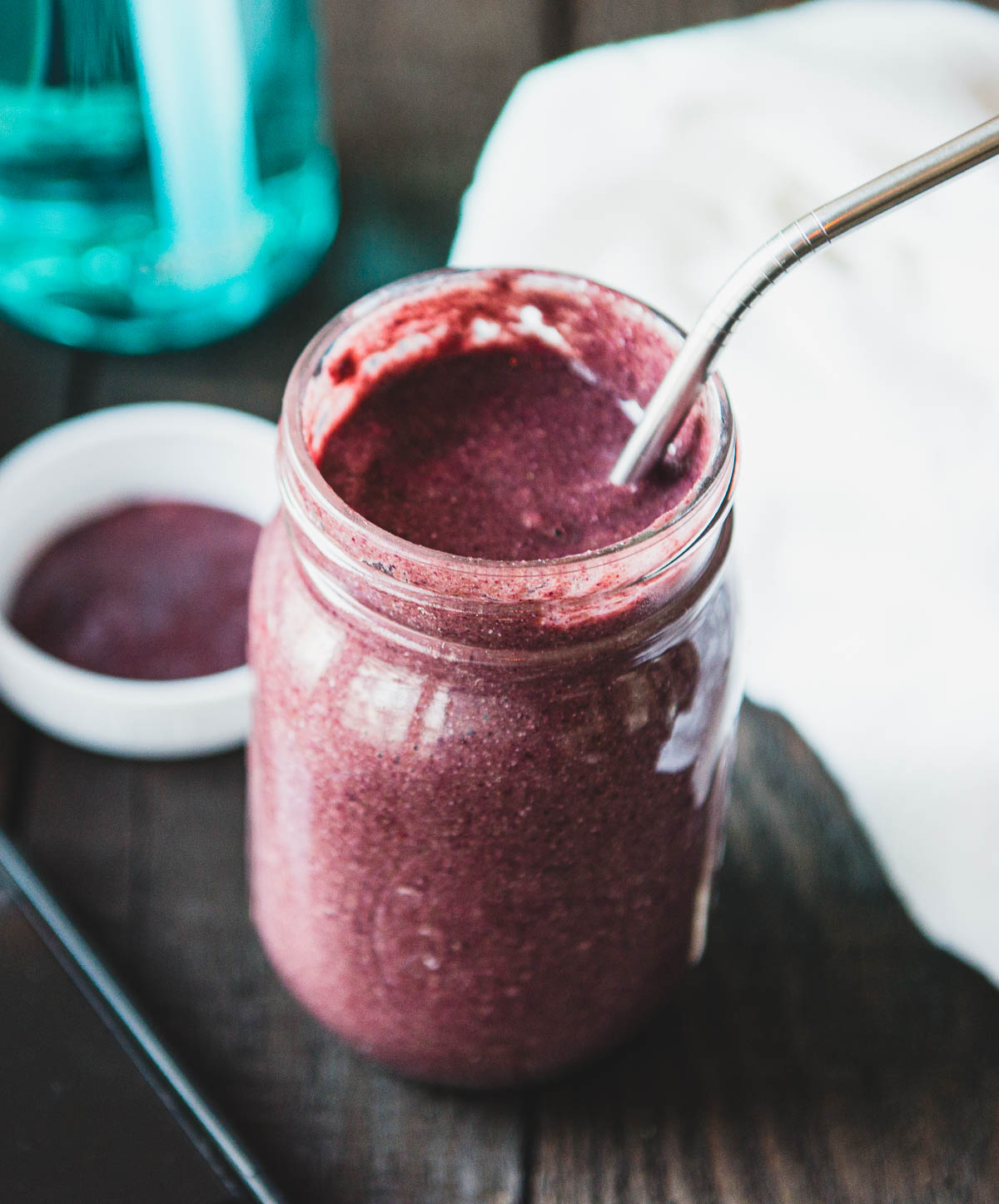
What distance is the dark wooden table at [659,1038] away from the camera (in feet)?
1.74

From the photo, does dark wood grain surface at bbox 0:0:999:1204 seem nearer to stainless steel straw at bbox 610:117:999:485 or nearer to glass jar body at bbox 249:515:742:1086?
glass jar body at bbox 249:515:742:1086

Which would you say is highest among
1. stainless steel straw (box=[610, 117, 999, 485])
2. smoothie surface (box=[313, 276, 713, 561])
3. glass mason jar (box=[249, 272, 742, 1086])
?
stainless steel straw (box=[610, 117, 999, 485])

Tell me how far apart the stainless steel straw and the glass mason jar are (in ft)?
0.06

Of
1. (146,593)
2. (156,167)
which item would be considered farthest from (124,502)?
(156,167)

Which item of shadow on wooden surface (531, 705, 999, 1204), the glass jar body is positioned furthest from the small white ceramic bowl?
shadow on wooden surface (531, 705, 999, 1204)

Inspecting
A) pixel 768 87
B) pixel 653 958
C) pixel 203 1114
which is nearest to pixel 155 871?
pixel 203 1114

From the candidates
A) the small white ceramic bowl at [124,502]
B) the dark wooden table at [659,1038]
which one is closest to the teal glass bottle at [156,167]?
the small white ceramic bowl at [124,502]

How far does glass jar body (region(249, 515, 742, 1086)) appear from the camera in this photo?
1.34ft

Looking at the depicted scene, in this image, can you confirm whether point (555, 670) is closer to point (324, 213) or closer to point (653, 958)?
point (653, 958)

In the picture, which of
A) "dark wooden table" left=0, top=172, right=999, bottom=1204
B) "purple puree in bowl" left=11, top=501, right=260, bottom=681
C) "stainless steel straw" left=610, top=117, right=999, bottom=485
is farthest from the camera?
"purple puree in bowl" left=11, top=501, right=260, bottom=681

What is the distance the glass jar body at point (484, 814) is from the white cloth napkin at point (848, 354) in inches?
3.6

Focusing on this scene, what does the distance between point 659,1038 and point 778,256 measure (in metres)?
0.34

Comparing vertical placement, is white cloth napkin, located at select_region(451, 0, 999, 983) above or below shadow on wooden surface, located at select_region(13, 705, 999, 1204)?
above

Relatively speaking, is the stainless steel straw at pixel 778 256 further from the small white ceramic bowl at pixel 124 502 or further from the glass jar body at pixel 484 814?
the small white ceramic bowl at pixel 124 502
